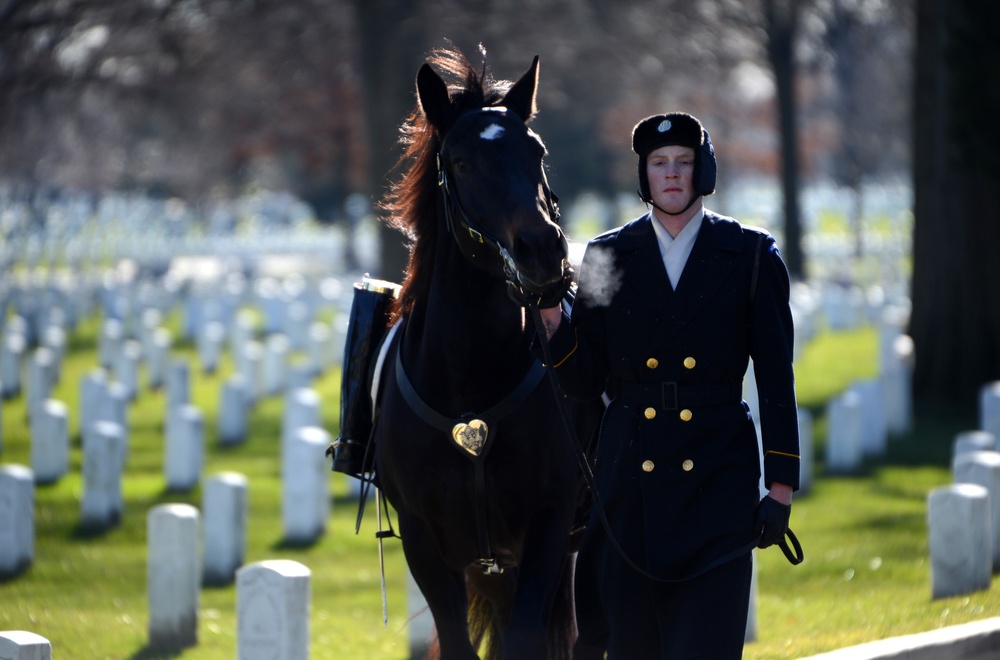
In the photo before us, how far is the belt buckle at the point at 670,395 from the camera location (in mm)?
4180

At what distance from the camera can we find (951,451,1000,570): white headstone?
8836mm

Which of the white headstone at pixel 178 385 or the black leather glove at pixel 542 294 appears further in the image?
the white headstone at pixel 178 385

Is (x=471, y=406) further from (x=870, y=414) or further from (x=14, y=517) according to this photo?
(x=870, y=414)

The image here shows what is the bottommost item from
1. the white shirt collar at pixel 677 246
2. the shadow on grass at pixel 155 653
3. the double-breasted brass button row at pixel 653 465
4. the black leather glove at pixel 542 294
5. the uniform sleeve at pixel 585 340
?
the shadow on grass at pixel 155 653

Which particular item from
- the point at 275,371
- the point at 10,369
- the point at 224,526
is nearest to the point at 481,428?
the point at 224,526

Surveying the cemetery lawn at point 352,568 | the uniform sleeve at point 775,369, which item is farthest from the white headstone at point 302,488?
the uniform sleeve at point 775,369

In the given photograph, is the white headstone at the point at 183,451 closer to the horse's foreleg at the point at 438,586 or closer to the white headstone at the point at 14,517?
the white headstone at the point at 14,517

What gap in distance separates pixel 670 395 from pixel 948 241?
42.4 ft

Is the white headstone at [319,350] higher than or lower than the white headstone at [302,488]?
higher

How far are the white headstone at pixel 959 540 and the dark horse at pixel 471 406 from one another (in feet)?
11.2

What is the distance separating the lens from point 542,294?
4.30 m

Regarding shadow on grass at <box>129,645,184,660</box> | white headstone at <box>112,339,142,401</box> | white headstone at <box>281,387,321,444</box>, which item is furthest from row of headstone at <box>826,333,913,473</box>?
white headstone at <box>112,339,142,401</box>

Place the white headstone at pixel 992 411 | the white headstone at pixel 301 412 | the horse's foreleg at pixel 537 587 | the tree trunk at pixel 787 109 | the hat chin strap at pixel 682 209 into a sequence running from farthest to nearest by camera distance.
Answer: the tree trunk at pixel 787 109 → the white headstone at pixel 301 412 → the white headstone at pixel 992 411 → the horse's foreleg at pixel 537 587 → the hat chin strap at pixel 682 209

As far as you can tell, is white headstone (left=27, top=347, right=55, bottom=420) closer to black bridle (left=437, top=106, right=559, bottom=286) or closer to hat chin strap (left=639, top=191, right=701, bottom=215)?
black bridle (left=437, top=106, right=559, bottom=286)
